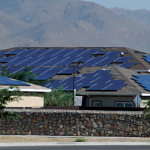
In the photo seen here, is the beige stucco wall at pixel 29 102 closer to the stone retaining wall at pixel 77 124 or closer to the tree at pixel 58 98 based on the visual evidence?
the tree at pixel 58 98

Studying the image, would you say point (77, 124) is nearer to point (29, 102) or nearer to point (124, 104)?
point (29, 102)

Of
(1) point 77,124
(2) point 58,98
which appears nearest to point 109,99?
(2) point 58,98

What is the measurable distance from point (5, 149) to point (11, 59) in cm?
3443

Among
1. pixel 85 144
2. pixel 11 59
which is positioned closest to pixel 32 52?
pixel 11 59

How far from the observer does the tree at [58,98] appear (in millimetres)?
34500

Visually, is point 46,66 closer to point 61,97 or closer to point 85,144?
point 61,97

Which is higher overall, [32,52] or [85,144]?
[32,52]

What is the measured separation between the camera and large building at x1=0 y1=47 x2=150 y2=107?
36.5 meters

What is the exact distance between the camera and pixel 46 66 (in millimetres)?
47844

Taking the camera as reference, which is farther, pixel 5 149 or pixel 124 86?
pixel 124 86

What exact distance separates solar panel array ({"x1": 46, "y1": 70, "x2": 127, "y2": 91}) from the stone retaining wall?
35.6 ft

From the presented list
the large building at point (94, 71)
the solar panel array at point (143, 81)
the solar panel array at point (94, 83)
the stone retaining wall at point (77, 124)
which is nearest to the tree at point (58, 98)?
the large building at point (94, 71)

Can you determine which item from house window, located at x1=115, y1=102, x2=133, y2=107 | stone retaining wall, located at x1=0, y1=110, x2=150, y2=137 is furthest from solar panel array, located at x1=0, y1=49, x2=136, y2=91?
stone retaining wall, located at x1=0, y1=110, x2=150, y2=137

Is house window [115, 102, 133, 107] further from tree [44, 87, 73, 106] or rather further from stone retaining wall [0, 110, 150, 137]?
stone retaining wall [0, 110, 150, 137]
